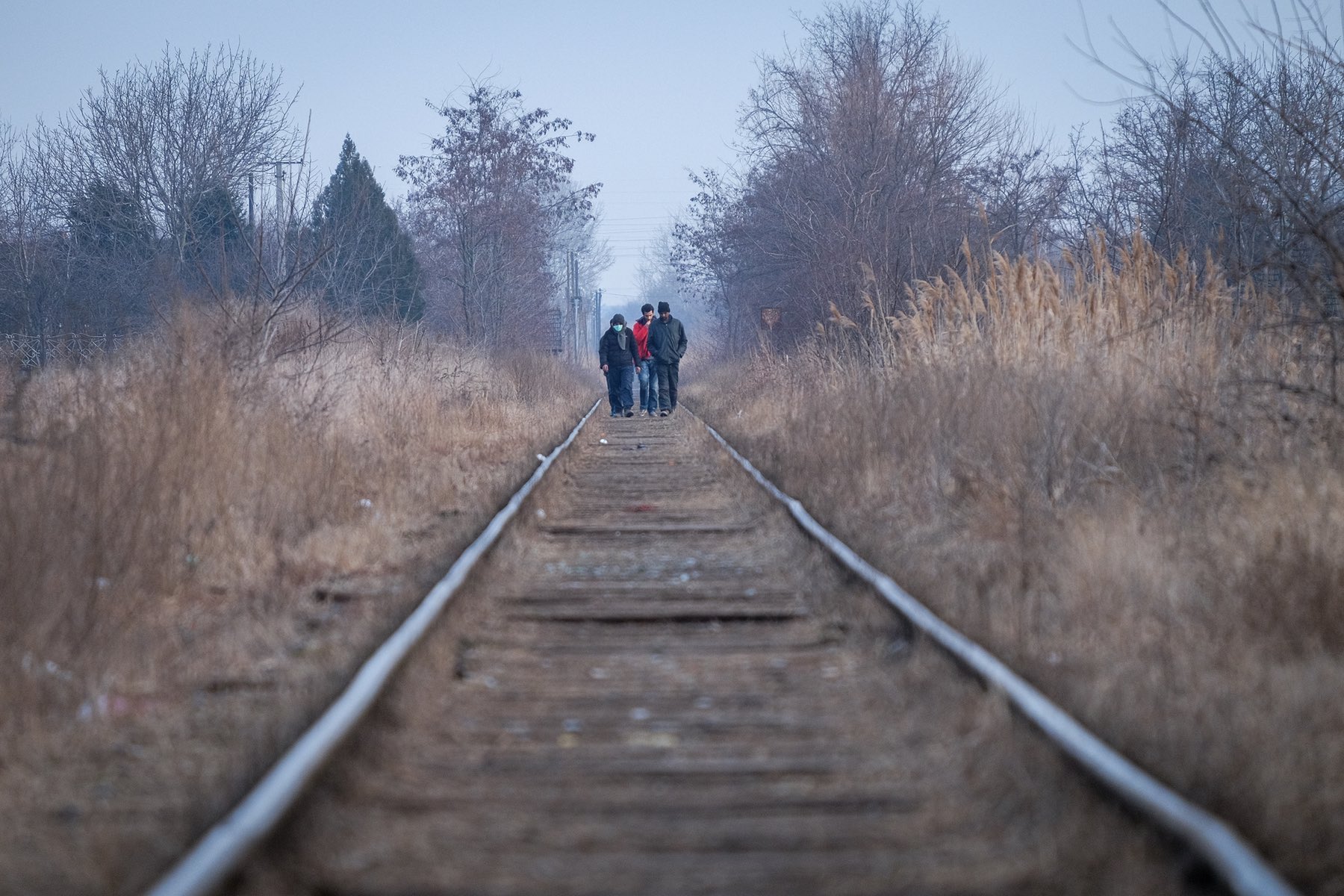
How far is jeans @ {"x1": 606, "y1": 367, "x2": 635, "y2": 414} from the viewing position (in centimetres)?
2339

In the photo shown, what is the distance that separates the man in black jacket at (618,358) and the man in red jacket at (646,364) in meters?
0.17

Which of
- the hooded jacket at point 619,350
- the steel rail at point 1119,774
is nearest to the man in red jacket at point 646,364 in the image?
the hooded jacket at point 619,350

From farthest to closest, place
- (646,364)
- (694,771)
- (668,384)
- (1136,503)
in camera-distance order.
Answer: (646,364)
(668,384)
(1136,503)
(694,771)

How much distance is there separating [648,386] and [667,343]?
7.48 feet

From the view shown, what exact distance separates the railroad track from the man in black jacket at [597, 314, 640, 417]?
646 inches

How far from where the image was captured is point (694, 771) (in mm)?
3637

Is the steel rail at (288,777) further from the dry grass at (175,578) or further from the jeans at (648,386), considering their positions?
the jeans at (648,386)

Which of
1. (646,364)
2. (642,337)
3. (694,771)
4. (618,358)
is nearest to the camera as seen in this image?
(694,771)

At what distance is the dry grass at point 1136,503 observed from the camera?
3.62 metres

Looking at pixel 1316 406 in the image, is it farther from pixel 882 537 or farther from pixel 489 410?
pixel 489 410

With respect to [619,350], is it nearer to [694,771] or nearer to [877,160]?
[877,160]

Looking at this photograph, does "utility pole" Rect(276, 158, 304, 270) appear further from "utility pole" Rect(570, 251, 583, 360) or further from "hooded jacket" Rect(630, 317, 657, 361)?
"utility pole" Rect(570, 251, 583, 360)

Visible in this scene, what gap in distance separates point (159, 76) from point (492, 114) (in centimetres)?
827

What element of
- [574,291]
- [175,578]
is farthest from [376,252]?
[574,291]
